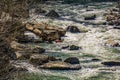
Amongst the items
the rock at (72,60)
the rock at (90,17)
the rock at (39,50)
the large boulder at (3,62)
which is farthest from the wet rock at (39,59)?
the rock at (90,17)

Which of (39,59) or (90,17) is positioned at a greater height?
(39,59)

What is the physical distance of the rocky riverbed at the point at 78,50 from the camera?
1304 centimetres

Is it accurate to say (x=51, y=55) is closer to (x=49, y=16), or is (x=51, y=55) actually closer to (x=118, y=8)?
(x=49, y=16)

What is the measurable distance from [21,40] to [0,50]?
10391 millimetres

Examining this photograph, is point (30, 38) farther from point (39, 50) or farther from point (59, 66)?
point (59, 66)

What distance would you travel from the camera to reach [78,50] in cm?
1712

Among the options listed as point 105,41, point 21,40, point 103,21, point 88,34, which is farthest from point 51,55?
point 103,21

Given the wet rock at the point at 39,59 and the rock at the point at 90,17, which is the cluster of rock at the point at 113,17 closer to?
the rock at the point at 90,17

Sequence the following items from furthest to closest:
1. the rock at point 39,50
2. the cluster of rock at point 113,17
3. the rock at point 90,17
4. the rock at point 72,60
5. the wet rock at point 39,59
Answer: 1. the rock at point 90,17
2. the cluster of rock at point 113,17
3. the rock at point 39,50
4. the rock at point 72,60
5. the wet rock at point 39,59

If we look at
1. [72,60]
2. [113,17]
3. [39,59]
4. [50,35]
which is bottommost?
[113,17]

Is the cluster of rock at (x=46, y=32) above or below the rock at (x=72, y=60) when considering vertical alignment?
below

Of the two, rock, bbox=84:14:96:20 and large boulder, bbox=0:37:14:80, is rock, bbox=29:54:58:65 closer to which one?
large boulder, bbox=0:37:14:80

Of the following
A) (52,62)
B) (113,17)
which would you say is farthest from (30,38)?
(113,17)

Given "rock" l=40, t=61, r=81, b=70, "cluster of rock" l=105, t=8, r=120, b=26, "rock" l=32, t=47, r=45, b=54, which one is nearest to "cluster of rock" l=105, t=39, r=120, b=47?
"rock" l=32, t=47, r=45, b=54
